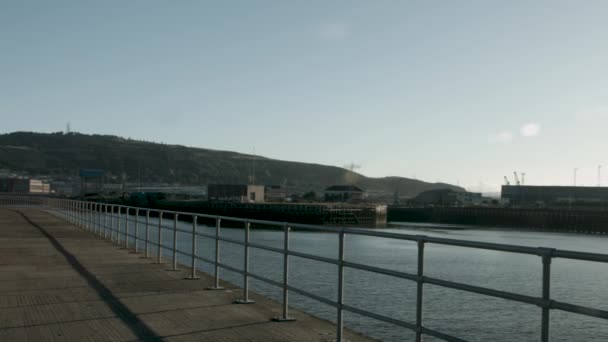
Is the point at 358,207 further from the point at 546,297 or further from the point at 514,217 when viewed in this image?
the point at 546,297

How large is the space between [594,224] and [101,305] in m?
128

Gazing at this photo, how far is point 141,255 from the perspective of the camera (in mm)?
17281

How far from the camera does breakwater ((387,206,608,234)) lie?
415 ft

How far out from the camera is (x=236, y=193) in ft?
508

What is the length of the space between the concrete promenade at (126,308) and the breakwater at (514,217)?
122 meters

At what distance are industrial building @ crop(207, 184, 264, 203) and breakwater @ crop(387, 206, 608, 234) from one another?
→ 30713mm

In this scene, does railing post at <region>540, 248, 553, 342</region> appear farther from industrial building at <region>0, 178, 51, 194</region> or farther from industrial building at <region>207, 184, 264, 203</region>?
industrial building at <region>0, 178, 51, 194</region>

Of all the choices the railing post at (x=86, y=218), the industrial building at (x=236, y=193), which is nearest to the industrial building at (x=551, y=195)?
the industrial building at (x=236, y=193)

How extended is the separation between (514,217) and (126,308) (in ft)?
457

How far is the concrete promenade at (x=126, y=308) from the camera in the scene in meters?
7.95

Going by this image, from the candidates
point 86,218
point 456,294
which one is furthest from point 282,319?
point 86,218

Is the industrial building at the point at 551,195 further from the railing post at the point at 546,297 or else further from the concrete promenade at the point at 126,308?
the railing post at the point at 546,297

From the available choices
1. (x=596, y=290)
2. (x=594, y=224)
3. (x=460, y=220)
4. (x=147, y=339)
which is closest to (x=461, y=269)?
(x=596, y=290)

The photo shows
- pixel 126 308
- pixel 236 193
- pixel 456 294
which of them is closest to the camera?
pixel 126 308
